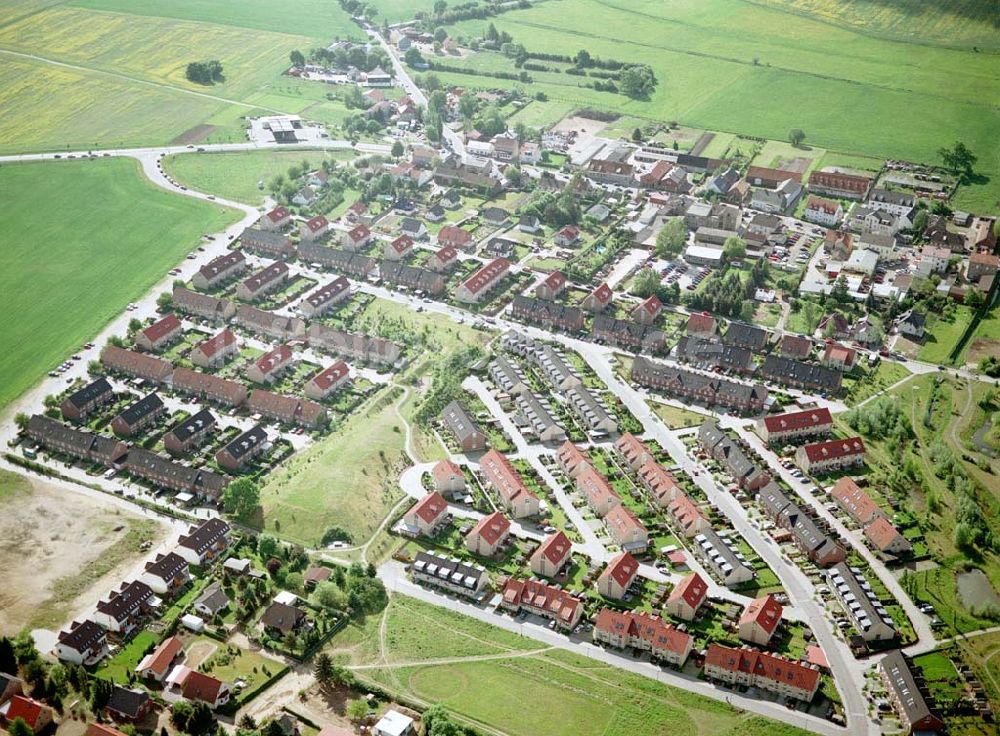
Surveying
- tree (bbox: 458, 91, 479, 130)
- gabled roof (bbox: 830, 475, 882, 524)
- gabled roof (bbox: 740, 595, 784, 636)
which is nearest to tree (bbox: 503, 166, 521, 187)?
tree (bbox: 458, 91, 479, 130)

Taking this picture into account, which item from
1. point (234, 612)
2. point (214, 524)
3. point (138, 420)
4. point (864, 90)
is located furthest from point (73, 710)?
point (864, 90)

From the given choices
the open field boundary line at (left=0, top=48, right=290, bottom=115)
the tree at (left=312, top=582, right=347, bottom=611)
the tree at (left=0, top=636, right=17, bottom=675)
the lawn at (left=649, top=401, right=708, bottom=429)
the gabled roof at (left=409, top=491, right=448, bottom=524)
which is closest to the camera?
the tree at (left=0, top=636, right=17, bottom=675)

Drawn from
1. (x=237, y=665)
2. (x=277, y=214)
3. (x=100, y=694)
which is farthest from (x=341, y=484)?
(x=277, y=214)

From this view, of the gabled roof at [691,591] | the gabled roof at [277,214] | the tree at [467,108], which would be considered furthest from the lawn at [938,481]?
the tree at [467,108]

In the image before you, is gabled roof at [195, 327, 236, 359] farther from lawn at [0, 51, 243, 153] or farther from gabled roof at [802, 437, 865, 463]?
lawn at [0, 51, 243, 153]

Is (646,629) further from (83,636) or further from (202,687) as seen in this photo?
(83,636)

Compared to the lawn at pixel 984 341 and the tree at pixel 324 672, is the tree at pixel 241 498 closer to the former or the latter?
the tree at pixel 324 672
